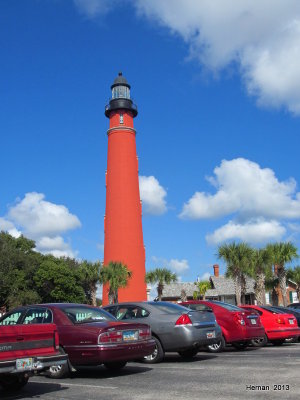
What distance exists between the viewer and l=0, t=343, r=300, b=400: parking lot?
712 centimetres

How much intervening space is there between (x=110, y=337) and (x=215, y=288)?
175 feet

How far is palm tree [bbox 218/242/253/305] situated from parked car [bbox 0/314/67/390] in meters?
32.7

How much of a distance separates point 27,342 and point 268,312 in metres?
9.89

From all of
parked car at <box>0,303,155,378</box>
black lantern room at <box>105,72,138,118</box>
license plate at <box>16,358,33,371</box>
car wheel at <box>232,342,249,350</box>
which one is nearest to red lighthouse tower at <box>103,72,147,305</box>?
black lantern room at <box>105,72,138,118</box>

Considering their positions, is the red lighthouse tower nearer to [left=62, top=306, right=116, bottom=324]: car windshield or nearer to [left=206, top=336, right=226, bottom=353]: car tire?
[left=206, top=336, right=226, bottom=353]: car tire

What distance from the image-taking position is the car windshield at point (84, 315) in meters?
9.51

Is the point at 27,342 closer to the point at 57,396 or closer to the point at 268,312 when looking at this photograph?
the point at 57,396

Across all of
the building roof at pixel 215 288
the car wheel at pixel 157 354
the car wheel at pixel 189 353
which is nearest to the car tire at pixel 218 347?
the car wheel at pixel 189 353

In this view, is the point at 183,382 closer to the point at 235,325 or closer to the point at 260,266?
the point at 235,325

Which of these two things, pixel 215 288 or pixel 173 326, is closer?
pixel 173 326

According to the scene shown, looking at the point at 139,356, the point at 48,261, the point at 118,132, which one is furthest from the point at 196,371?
the point at 48,261

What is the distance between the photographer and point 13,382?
26.9ft

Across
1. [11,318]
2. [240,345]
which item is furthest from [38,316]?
[240,345]

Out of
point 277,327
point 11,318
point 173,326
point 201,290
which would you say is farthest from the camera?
point 201,290
